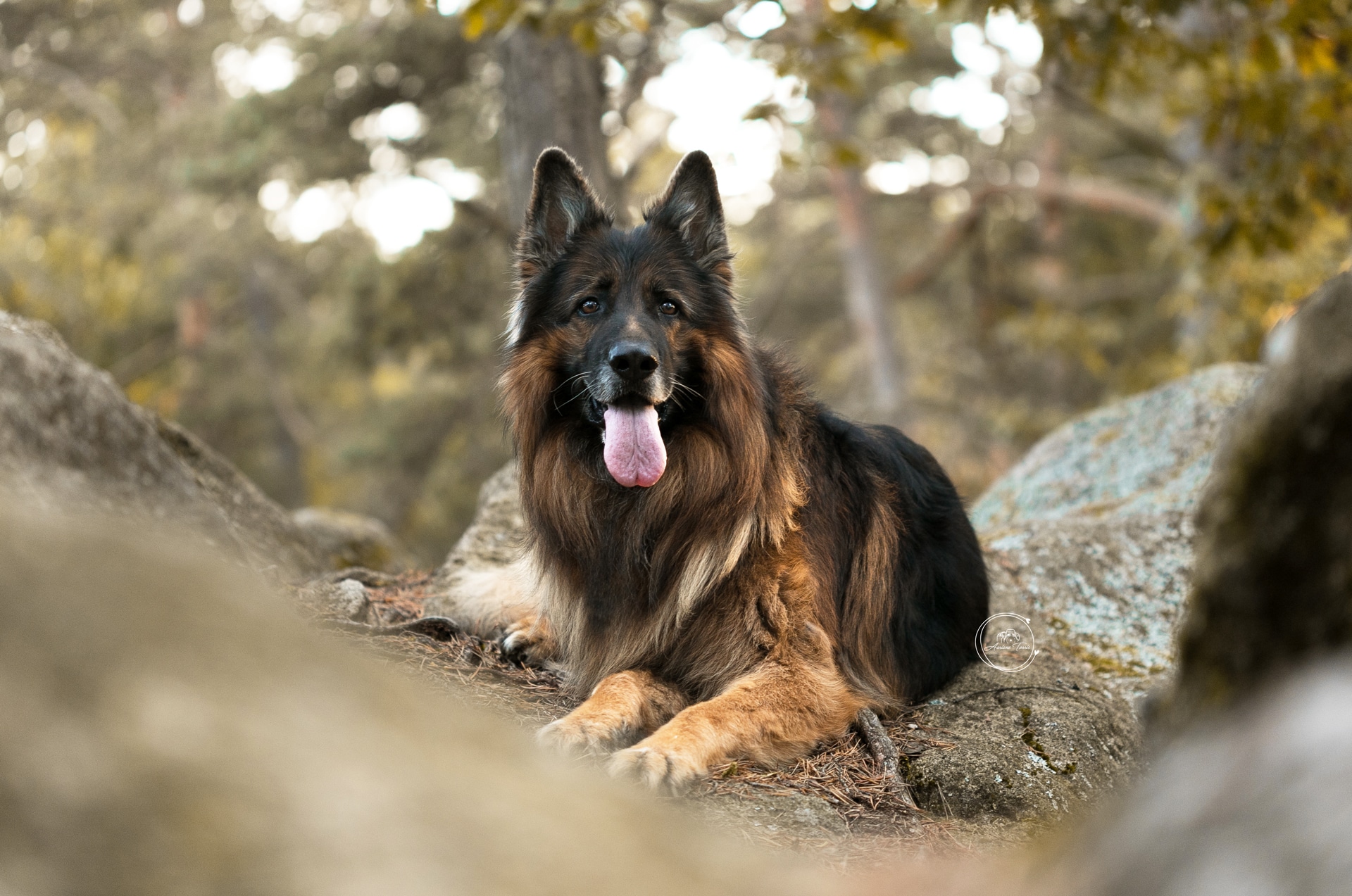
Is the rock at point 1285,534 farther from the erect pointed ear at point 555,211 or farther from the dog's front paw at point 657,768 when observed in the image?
the erect pointed ear at point 555,211

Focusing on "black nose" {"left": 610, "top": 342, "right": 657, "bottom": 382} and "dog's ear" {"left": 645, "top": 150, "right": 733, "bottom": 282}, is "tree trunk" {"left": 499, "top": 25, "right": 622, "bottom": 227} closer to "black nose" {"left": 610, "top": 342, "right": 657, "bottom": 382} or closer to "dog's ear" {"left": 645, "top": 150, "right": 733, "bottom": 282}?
"dog's ear" {"left": 645, "top": 150, "right": 733, "bottom": 282}

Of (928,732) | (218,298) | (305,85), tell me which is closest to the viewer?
(928,732)

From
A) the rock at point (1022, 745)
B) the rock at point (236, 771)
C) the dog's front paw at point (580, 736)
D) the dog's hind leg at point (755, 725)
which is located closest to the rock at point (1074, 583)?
the rock at point (1022, 745)

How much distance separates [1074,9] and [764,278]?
15.3 metres

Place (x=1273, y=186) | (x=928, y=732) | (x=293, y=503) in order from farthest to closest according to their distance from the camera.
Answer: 1. (x=293, y=503)
2. (x=1273, y=186)
3. (x=928, y=732)

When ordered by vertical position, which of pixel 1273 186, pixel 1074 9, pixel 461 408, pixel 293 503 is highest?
pixel 1074 9

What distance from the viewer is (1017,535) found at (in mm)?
6695

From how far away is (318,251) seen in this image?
68.6 feet

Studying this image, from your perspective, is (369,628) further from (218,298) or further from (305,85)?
(218,298)

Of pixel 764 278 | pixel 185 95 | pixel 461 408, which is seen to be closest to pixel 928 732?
pixel 461 408

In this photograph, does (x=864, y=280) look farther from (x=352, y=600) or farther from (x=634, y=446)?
(x=352, y=600)

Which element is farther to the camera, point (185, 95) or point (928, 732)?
point (185, 95)

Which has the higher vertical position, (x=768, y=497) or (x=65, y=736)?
(x=768, y=497)

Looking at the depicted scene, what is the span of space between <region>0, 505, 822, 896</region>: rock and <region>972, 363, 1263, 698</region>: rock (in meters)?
4.08
